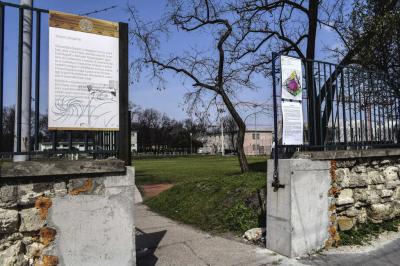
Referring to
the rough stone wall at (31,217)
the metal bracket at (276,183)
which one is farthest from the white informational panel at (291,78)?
the rough stone wall at (31,217)

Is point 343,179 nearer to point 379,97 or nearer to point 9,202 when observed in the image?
point 379,97

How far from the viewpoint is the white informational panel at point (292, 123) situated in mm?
6094

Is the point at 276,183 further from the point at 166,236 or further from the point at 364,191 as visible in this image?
the point at 166,236

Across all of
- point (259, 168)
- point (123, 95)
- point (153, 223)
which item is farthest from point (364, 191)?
point (259, 168)

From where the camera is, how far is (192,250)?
6371 mm

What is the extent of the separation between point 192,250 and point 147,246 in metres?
0.82

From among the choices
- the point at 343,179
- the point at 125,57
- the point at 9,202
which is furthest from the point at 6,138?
the point at 343,179

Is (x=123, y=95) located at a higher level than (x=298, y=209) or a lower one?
higher

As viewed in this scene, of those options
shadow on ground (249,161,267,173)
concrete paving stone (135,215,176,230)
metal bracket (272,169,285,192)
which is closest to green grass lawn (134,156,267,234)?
concrete paving stone (135,215,176,230)

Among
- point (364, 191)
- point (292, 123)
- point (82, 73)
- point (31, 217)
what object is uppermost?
point (82, 73)

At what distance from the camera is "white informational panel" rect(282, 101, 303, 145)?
240 inches

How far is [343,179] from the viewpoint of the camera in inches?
272

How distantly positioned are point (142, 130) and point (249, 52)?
91663mm

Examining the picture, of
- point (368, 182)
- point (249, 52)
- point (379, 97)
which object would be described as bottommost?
point (368, 182)
